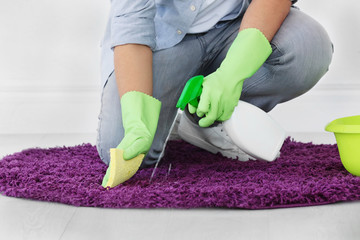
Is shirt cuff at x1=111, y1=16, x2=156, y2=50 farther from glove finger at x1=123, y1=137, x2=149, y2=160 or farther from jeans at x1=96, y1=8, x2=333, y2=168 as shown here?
glove finger at x1=123, y1=137, x2=149, y2=160

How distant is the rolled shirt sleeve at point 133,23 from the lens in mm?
1362

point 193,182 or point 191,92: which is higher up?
point 191,92

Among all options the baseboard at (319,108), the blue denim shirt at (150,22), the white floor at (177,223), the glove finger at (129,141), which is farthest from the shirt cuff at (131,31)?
the baseboard at (319,108)

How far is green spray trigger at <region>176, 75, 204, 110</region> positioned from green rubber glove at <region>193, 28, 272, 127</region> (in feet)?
0.04

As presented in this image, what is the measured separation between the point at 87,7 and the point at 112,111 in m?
0.71

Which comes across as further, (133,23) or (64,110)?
(64,110)

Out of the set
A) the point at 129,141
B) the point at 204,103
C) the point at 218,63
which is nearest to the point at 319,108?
the point at 218,63

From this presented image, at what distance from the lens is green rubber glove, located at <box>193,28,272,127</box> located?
127cm

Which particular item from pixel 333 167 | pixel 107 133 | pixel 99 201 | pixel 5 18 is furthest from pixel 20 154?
pixel 333 167

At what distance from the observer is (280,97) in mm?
1592

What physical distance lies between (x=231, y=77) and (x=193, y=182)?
24 cm

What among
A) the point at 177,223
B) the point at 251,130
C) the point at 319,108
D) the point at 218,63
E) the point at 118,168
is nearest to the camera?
the point at 177,223

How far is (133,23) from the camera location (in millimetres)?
1371

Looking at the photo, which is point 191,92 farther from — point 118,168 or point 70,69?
point 70,69
